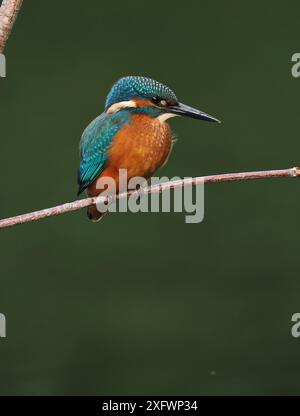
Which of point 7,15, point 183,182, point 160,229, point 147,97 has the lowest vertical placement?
point 183,182

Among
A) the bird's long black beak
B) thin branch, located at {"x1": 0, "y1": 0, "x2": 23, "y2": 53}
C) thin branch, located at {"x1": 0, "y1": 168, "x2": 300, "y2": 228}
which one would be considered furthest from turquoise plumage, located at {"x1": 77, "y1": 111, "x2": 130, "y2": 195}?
thin branch, located at {"x1": 0, "y1": 0, "x2": 23, "y2": 53}

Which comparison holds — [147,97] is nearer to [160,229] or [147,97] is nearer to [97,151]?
[97,151]

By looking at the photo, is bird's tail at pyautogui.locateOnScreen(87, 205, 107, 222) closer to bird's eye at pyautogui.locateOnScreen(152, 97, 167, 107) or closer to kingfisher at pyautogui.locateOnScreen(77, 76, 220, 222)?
kingfisher at pyautogui.locateOnScreen(77, 76, 220, 222)

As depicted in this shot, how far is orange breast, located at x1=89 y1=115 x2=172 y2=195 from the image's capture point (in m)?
3.01

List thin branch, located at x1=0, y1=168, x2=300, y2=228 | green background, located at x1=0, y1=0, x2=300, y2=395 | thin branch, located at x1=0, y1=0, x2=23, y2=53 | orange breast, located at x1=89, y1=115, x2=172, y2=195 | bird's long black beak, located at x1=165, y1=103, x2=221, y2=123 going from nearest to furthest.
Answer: thin branch, located at x1=0, y1=0, x2=23, y2=53 → thin branch, located at x1=0, y1=168, x2=300, y2=228 → bird's long black beak, located at x1=165, y1=103, x2=221, y2=123 → orange breast, located at x1=89, y1=115, x2=172, y2=195 → green background, located at x1=0, y1=0, x2=300, y2=395

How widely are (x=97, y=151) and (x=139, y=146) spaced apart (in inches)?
5.1

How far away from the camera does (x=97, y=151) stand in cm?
304

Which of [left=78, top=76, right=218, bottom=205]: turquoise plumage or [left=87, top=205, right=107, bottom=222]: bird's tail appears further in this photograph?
[left=87, top=205, right=107, bottom=222]: bird's tail

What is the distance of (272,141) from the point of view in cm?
518

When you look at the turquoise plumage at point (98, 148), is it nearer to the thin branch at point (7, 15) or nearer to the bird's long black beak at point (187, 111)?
the bird's long black beak at point (187, 111)

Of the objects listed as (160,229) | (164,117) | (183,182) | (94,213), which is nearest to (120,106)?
(164,117)

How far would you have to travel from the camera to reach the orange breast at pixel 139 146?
118 inches

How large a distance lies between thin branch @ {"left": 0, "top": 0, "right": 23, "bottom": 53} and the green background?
81.2 inches

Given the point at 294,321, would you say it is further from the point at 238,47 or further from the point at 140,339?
the point at 238,47
